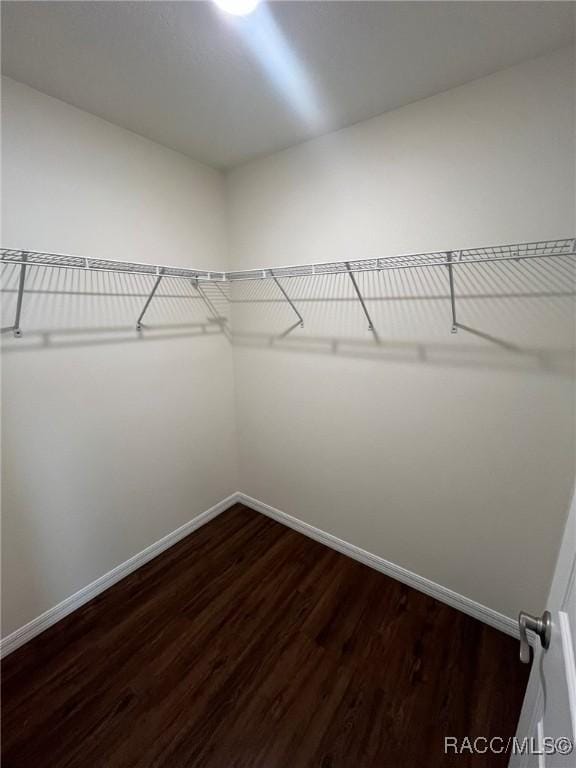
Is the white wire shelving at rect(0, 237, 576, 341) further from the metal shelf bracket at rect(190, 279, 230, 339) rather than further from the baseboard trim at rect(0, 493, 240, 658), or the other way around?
the baseboard trim at rect(0, 493, 240, 658)

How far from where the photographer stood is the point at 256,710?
137 cm

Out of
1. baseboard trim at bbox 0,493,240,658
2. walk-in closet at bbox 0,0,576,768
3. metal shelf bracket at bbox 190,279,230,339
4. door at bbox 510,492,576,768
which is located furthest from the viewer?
metal shelf bracket at bbox 190,279,230,339

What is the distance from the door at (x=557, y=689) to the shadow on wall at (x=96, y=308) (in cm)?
197

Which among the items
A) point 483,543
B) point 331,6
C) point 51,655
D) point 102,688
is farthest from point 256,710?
point 331,6

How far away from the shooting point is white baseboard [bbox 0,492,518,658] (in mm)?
1644

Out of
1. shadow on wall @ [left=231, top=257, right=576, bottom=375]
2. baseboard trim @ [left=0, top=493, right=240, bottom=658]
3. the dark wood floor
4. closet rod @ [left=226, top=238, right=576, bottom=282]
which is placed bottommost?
the dark wood floor

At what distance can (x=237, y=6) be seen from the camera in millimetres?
1019

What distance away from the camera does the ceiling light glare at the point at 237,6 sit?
3.29 ft

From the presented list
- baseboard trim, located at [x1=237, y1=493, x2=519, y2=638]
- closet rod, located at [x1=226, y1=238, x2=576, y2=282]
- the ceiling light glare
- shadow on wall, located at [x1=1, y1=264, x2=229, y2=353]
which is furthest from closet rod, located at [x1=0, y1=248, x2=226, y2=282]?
baseboard trim, located at [x1=237, y1=493, x2=519, y2=638]

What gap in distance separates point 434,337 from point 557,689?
4.18ft

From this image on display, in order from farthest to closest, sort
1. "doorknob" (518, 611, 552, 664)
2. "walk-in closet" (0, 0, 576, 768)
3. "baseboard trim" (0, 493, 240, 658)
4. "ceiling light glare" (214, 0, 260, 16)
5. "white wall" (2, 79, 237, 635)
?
"baseboard trim" (0, 493, 240, 658), "white wall" (2, 79, 237, 635), "walk-in closet" (0, 0, 576, 768), "ceiling light glare" (214, 0, 260, 16), "doorknob" (518, 611, 552, 664)

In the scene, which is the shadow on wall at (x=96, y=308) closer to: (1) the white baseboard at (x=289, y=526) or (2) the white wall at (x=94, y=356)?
(2) the white wall at (x=94, y=356)

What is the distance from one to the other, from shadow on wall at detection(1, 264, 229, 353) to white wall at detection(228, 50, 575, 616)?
422 mm

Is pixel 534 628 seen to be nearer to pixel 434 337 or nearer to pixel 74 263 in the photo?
pixel 434 337
